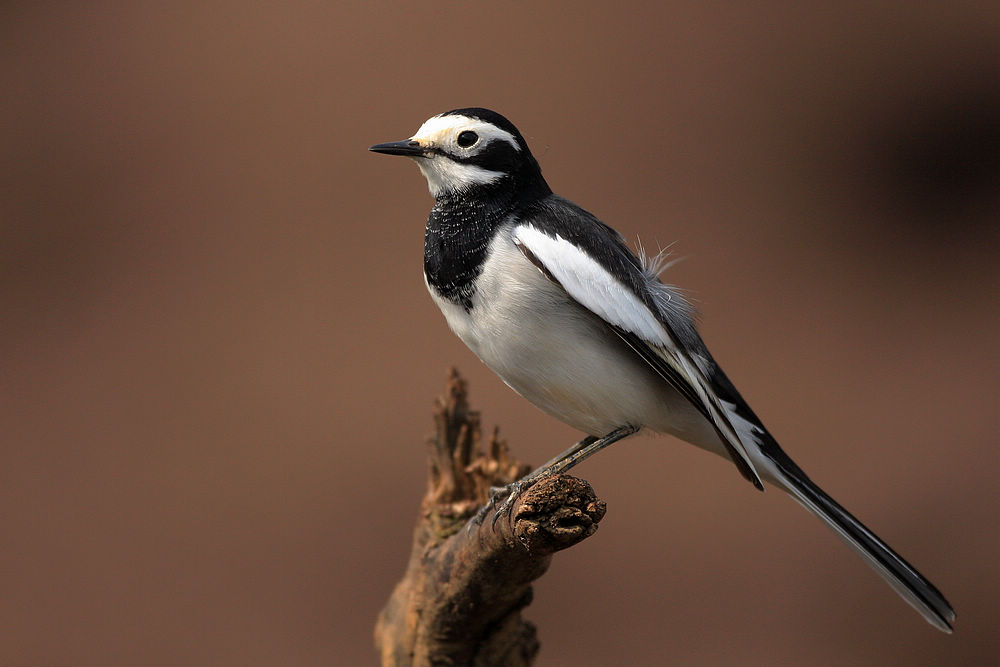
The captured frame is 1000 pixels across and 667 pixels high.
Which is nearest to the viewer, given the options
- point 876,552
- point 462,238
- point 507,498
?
point 507,498

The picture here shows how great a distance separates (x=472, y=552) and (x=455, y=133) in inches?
36.5

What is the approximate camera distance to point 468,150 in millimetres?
2107

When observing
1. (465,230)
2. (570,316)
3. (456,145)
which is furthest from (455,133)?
(570,316)

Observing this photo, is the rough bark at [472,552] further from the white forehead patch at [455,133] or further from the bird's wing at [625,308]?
the white forehead patch at [455,133]

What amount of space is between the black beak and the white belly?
28cm

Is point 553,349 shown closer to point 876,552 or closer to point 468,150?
point 468,150

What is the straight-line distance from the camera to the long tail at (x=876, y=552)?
2.16 m

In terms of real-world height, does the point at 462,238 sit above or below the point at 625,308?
above

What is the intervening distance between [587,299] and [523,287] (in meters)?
0.14

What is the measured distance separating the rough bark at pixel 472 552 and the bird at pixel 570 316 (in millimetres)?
169

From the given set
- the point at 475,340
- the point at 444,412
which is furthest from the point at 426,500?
the point at 475,340

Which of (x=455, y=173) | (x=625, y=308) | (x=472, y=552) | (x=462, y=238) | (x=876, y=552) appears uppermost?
(x=455, y=173)

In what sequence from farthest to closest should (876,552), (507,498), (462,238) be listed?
(876,552), (462,238), (507,498)

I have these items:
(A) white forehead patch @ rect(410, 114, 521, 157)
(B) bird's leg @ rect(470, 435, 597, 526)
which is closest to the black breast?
(A) white forehead patch @ rect(410, 114, 521, 157)
